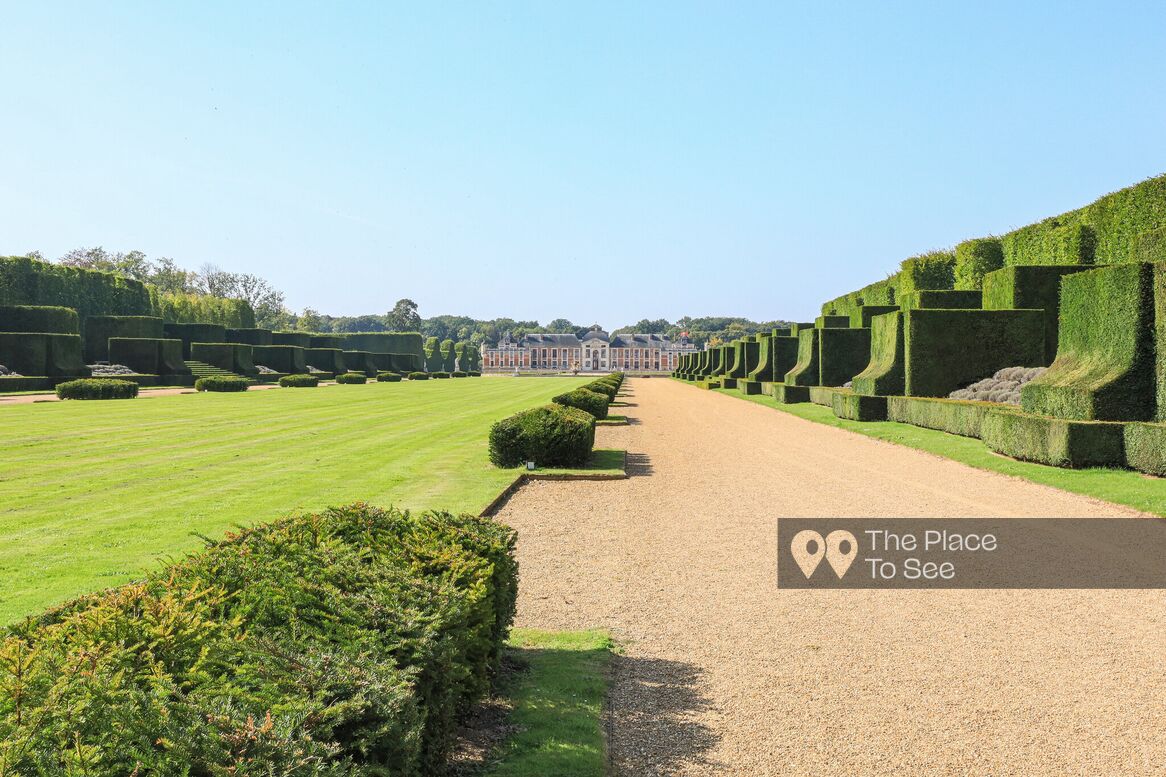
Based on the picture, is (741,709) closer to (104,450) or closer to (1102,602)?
(1102,602)

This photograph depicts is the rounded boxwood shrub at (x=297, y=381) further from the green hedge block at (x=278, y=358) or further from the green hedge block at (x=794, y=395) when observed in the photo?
the green hedge block at (x=794, y=395)

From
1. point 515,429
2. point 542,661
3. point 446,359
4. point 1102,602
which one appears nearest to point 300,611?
point 542,661

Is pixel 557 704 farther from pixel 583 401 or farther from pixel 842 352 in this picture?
pixel 842 352

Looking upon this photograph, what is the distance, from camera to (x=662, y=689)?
186 inches

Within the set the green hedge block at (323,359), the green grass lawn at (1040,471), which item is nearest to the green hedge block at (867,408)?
the green grass lawn at (1040,471)

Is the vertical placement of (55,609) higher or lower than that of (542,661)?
higher

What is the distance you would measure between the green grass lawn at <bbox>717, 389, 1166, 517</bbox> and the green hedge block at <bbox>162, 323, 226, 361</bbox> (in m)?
48.5

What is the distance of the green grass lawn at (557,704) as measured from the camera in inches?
146

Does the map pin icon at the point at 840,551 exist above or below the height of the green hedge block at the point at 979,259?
below

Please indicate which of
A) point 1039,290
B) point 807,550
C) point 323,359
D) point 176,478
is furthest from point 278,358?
→ point 807,550

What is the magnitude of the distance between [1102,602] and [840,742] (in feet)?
12.0

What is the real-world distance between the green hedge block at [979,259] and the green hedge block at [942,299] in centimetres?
596

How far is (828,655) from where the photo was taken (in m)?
5.26

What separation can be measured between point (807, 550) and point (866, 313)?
26509mm
